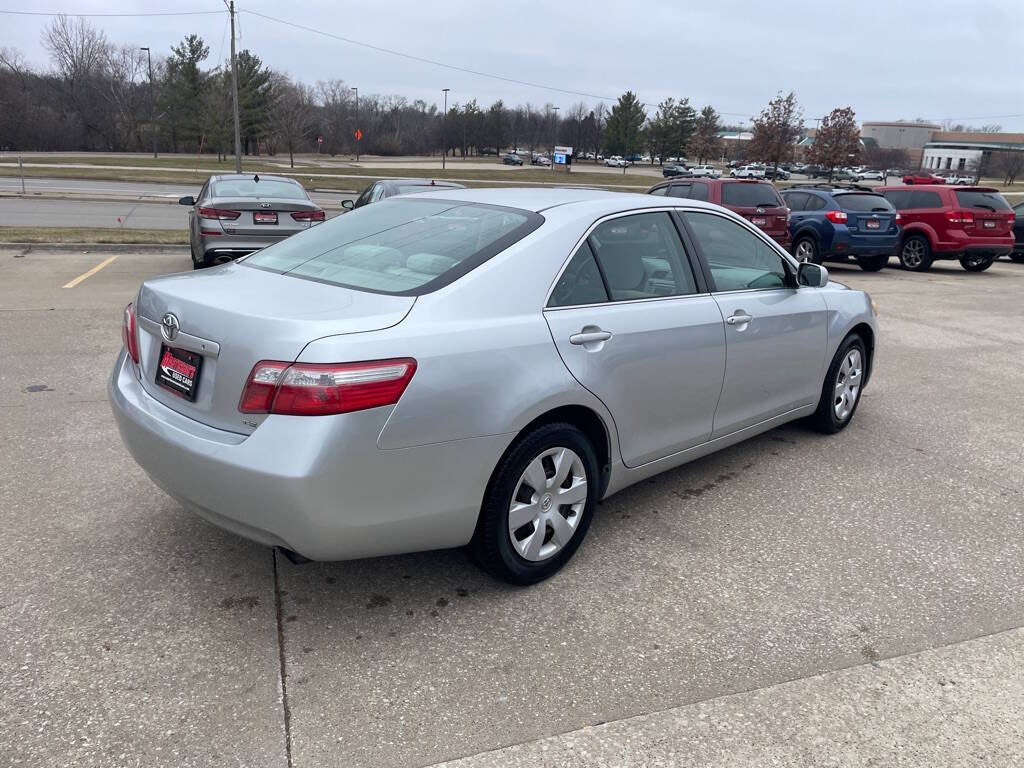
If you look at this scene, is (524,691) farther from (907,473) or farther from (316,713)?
(907,473)

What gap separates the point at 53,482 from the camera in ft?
13.5

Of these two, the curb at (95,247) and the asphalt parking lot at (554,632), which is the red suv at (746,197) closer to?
the curb at (95,247)

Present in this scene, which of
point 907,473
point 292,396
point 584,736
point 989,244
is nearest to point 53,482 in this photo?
point 292,396

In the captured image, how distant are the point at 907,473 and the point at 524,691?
322 centimetres

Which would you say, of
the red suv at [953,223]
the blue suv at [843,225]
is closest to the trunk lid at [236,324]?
the blue suv at [843,225]

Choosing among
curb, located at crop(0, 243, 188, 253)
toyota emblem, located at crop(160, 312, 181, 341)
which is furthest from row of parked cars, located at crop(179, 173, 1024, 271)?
toyota emblem, located at crop(160, 312, 181, 341)

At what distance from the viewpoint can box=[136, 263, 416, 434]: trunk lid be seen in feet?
8.89

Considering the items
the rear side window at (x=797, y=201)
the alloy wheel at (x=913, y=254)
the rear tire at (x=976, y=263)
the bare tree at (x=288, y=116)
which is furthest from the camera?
the bare tree at (x=288, y=116)

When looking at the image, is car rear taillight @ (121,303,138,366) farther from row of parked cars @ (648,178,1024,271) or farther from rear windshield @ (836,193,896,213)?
rear windshield @ (836,193,896,213)

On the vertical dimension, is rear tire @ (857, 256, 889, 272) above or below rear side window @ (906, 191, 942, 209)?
below

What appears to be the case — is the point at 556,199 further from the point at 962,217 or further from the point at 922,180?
the point at 922,180

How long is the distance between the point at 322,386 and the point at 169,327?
2.73 feet

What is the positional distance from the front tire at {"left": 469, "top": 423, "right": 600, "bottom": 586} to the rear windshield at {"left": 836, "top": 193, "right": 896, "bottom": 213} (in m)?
13.5

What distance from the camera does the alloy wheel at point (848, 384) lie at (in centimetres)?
538
